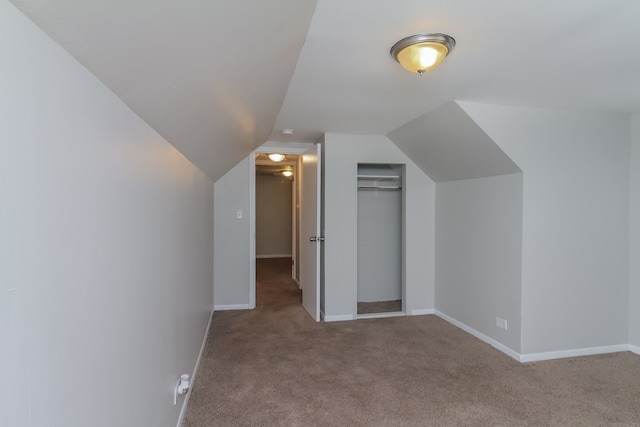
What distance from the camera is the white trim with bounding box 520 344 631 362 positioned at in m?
3.08

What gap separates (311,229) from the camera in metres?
4.17

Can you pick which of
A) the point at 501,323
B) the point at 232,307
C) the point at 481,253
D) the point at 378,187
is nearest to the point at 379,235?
the point at 378,187

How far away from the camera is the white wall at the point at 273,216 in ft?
29.5

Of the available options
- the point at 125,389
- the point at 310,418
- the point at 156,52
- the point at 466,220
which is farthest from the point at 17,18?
Result: the point at 466,220

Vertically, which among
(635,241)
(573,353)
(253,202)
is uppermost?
(253,202)

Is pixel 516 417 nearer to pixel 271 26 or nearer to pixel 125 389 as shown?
pixel 125 389

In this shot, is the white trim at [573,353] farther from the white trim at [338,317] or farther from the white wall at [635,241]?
the white trim at [338,317]

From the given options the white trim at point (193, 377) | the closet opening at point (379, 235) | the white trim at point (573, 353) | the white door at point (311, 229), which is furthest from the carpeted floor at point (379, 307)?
the white trim at point (193, 377)

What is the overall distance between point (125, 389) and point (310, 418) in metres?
1.36

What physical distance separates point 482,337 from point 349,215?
1817 millimetres

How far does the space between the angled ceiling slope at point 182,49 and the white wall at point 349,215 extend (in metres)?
2.04

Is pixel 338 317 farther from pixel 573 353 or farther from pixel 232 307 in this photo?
pixel 573 353

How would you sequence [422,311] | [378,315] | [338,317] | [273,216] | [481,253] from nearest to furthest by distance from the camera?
[481,253]
[338,317]
[378,315]
[422,311]
[273,216]

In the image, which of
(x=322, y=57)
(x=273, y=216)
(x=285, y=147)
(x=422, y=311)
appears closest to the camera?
(x=322, y=57)
